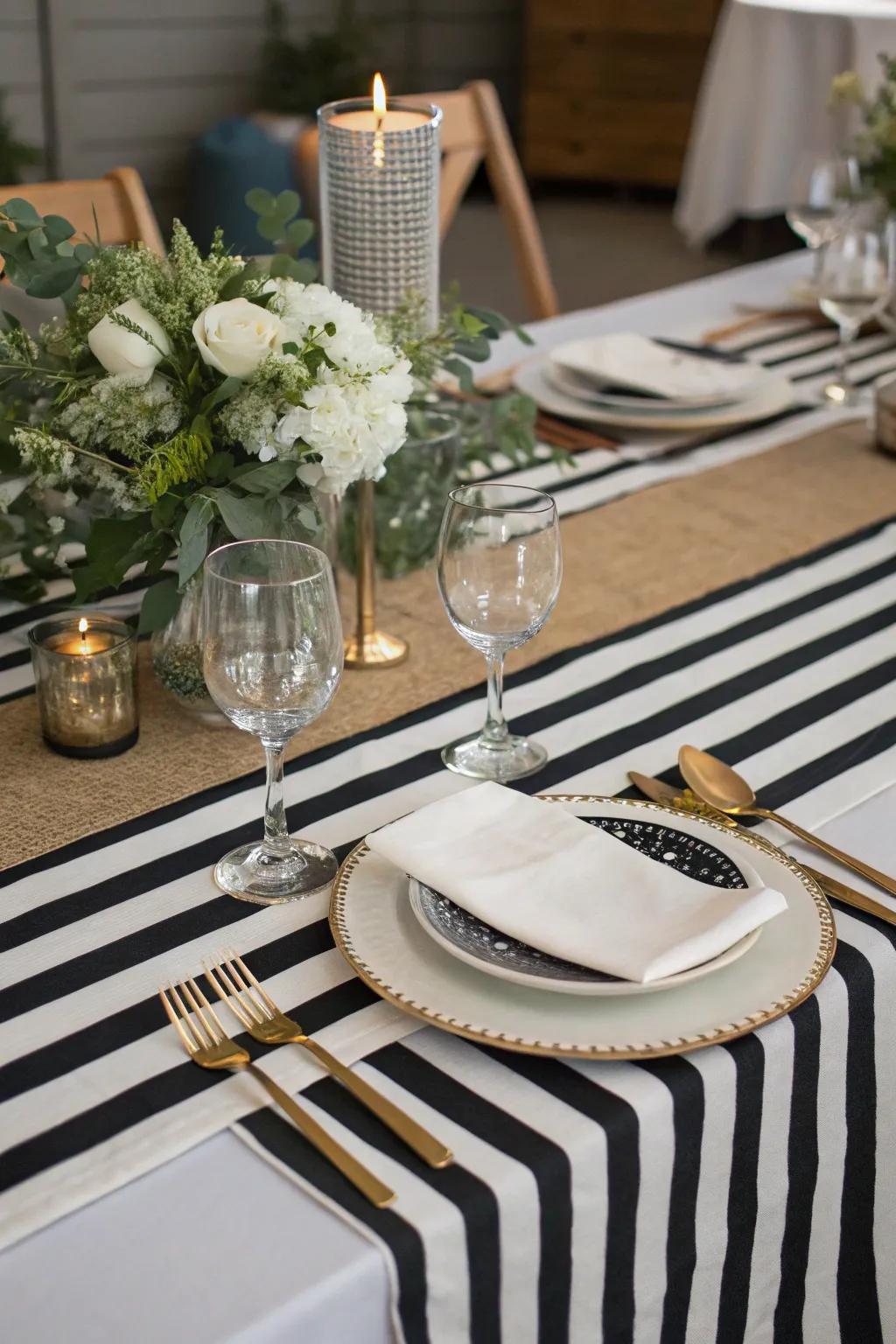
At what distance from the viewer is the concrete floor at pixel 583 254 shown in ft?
16.5

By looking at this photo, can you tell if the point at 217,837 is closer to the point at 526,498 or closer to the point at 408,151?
the point at 526,498

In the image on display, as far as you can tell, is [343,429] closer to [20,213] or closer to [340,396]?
[340,396]

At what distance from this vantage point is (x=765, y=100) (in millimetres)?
4652

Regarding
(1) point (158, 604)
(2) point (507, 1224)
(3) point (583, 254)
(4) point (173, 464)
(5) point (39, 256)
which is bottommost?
(3) point (583, 254)

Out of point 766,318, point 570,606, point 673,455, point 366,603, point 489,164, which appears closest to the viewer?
point 366,603

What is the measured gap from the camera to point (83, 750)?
97 cm

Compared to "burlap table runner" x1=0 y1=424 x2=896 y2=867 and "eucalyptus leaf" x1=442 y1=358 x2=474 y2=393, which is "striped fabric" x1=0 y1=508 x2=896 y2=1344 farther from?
"eucalyptus leaf" x1=442 y1=358 x2=474 y2=393

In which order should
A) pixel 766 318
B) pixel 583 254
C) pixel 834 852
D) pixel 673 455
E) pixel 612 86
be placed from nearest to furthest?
pixel 834 852, pixel 673 455, pixel 766 318, pixel 583 254, pixel 612 86

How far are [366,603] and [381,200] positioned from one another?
1.08 ft

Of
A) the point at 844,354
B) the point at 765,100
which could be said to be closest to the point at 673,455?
the point at 844,354

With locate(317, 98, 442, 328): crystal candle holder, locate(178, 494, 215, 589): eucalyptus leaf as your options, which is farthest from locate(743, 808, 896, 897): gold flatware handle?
locate(317, 98, 442, 328): crystal candle holder

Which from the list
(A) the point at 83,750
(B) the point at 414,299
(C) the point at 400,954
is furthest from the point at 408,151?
(C) the point at 400,954

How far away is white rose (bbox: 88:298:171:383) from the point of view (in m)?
0.89

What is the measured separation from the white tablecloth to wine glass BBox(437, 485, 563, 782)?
12.8 ft
